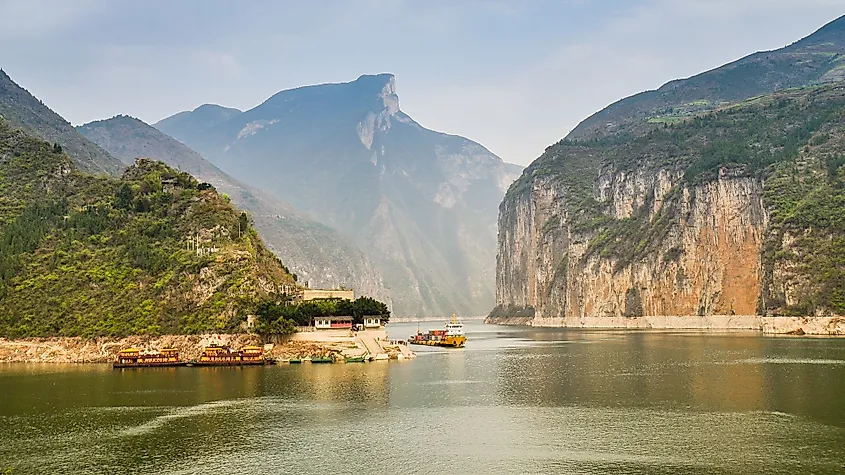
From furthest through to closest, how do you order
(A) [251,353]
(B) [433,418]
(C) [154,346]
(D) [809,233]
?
(D) [809,233], (C) [154,346], (A) [251,353], (B) [433,418]

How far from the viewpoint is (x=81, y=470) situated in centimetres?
4944

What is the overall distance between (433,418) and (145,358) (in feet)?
180

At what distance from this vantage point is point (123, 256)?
125 m

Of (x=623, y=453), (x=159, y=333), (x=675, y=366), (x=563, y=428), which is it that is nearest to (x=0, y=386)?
(x=159, y=333)

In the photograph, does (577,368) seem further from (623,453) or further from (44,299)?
(44,299)

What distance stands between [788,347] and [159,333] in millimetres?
92162

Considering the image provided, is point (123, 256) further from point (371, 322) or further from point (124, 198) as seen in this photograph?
point (371, 322)

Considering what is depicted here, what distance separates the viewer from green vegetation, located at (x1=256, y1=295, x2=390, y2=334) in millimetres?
111125

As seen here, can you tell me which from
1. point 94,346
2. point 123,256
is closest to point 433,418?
point 94,346

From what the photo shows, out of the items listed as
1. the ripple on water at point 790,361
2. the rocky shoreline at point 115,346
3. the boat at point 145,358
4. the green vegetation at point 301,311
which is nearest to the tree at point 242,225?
the green vegetation at point 301,311

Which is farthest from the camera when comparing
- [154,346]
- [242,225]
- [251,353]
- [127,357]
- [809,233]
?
[809,233]

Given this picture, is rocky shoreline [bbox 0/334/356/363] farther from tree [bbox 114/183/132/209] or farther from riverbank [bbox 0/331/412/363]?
tree [bbox 114/183/132/209]

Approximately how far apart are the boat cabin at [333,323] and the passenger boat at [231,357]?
944 centimetres

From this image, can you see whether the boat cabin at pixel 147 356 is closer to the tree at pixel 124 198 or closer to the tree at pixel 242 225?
the tree at pixel 242 225
